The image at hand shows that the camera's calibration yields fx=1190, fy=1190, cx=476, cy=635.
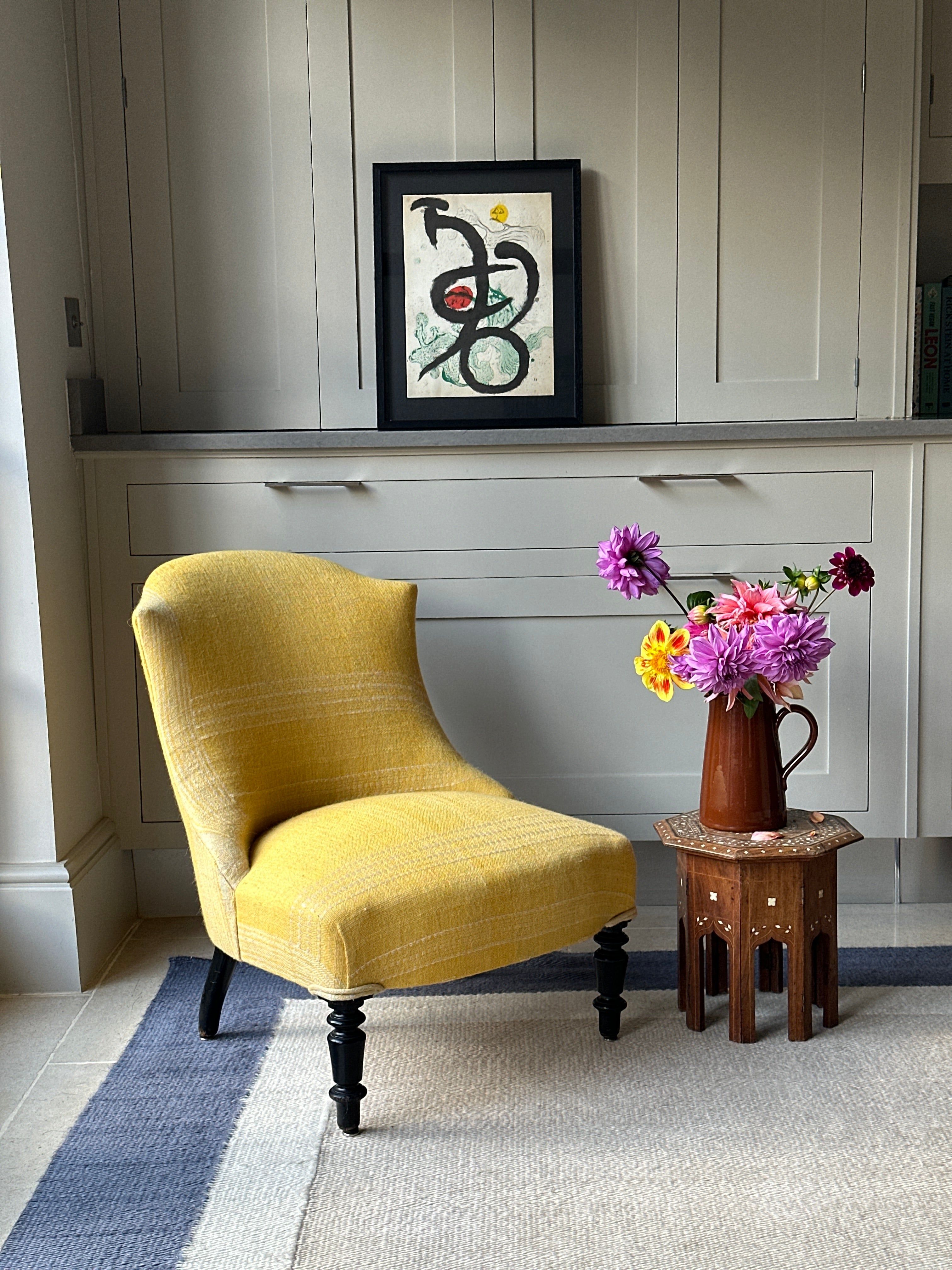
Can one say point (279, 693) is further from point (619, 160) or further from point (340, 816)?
point (619, 160)

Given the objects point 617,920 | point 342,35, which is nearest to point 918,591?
point 617,920

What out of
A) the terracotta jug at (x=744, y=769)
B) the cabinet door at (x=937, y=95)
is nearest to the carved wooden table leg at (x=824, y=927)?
the terracotta jug at (x=744, y=769)

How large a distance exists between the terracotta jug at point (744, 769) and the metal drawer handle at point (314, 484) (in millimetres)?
900

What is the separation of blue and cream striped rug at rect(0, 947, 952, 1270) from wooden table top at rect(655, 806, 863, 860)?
327mm

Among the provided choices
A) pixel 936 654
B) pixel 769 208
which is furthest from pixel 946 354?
pixel 936 654

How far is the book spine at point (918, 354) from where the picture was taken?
2.73 m

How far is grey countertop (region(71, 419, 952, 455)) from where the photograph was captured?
7.94ft

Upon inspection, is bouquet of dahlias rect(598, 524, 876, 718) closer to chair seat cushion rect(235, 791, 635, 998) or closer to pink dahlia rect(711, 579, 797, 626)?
pink dahlia rect(711, 579, 797, 626)

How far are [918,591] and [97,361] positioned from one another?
A: 6.06 ft

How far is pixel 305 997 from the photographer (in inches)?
87.0

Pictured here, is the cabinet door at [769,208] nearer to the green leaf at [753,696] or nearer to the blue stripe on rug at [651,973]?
the green leaf at [753,696]

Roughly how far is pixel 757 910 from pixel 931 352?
1.49 metres

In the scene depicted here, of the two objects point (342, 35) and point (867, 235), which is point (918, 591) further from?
point (342, 35)

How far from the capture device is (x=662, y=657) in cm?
202
